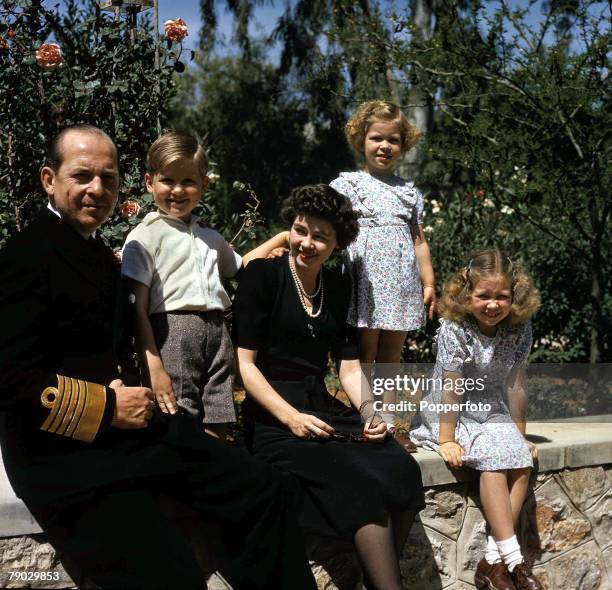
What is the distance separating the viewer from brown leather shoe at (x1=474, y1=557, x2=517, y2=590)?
3.51 meters

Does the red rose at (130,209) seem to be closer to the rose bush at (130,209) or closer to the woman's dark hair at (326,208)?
the rose bush at (130,209)

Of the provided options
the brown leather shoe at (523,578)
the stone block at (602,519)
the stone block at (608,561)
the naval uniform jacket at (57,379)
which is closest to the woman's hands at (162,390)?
the naval uniform jacket at (57,379)

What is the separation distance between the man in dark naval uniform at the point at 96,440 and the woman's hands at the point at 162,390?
8.4 inches

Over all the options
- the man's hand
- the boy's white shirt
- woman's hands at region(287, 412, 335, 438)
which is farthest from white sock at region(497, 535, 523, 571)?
the man's hand

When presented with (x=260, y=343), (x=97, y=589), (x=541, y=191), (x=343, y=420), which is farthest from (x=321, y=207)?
(x=541, y=191)

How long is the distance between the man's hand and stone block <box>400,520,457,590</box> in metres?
1.37

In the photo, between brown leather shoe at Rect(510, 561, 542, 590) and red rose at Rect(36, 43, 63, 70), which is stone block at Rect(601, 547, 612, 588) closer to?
brown leather shoe at Rect(510, 561, 542, 590)

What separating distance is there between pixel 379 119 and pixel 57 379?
2263 mm

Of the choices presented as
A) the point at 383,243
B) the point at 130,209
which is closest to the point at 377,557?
the point at 383,243

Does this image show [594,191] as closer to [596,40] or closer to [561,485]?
[596,40]

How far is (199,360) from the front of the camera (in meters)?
3.30

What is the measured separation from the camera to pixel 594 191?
5152mm

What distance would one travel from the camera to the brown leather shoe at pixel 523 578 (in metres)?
3.43

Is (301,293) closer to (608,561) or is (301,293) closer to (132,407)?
(132,407)
